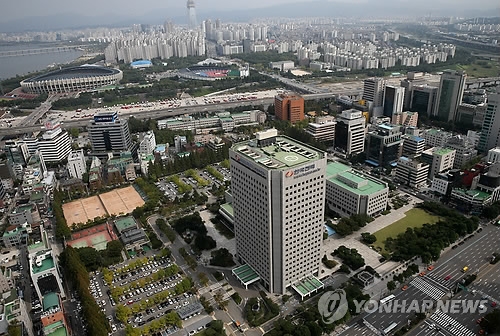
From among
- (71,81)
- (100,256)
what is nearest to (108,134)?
(100,256)

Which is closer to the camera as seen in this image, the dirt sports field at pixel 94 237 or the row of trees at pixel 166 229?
the dirt sports field at pixel 94 237

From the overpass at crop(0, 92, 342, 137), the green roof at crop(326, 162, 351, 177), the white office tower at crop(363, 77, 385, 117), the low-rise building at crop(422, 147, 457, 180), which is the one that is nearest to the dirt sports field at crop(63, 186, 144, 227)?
the green roof at crop(326, 162, 351, 177)

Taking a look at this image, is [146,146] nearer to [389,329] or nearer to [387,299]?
[387,299]

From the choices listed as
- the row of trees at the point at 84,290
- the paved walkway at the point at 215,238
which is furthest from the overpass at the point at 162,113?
the row of trees at the point at 84,290

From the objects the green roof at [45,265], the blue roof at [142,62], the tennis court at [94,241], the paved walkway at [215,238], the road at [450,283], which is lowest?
the paved walkway at [215,238]

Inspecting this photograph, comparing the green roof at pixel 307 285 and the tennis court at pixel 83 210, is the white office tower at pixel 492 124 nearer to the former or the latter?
the green roof at pixel 307 285

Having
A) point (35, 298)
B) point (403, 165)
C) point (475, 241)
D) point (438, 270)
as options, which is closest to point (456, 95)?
point (403, 165)

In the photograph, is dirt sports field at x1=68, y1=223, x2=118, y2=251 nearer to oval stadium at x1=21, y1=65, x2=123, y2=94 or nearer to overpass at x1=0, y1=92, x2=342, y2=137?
overpass at x1=0, y1=92, x2=342, y2=137

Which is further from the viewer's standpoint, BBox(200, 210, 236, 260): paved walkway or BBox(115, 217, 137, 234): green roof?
BBox(115, 217, 137, 234): green roof
